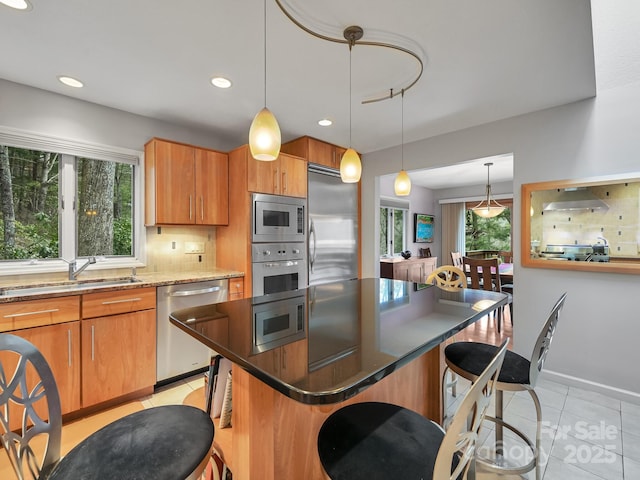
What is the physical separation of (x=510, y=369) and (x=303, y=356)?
1.27 metres

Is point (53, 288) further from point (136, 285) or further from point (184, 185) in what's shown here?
point (184, 185)

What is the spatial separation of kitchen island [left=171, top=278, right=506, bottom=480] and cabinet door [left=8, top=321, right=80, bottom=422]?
4.32 feet

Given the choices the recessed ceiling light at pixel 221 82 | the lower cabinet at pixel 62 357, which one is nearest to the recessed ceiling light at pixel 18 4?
the recessed ceiling light at pixel 221 82

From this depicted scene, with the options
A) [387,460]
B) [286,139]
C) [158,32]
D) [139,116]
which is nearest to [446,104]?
[286,139]

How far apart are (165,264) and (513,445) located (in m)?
3.23

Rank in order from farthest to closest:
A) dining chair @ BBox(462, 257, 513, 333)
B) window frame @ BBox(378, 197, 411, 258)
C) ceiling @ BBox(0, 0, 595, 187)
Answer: window frame @ BBox(378, 197, 411, 258) < dining chair @ BBox(462, 257, 513, 333) < ceiling @ BBox(0, 0, 595, 187)

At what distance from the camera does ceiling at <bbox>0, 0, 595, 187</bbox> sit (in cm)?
155

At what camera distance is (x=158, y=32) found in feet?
5.61

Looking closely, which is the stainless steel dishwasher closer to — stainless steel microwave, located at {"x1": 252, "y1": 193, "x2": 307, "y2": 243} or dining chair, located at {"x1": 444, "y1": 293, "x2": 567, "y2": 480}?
stainless steel microwave, located at {"x1": 252, "y1": 193, "x2": 307, "y2": 243}

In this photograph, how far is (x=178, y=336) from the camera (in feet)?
8.48

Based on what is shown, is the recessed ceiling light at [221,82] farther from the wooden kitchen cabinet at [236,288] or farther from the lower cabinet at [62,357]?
the lower cabinet at [62,357]

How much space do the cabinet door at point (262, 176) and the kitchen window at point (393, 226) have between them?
3.17 metres

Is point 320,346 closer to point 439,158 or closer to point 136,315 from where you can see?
point 136,315

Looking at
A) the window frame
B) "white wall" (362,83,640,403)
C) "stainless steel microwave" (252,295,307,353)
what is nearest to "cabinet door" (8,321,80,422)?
"stainless steel microwave" (252,295,307,353)
